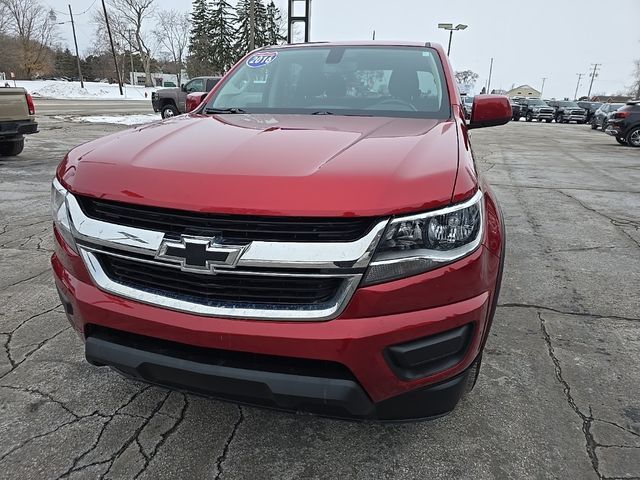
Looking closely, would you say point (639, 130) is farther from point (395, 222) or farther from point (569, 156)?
point (395, 222)

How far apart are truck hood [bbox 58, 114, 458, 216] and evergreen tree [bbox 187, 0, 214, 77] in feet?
202

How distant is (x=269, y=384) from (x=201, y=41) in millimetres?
64922

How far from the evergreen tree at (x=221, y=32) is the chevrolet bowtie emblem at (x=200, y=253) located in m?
60.6

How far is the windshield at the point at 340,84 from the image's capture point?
2.85 meters

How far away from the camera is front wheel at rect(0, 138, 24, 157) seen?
32.1 ft

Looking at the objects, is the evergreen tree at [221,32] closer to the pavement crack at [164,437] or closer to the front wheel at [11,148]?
the front wheel at [11,148]

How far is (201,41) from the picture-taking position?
5981cm

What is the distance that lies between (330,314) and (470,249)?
52 cm

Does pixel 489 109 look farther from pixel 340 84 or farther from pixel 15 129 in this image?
pixel 15 129

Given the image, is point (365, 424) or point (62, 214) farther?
point (365, 424)

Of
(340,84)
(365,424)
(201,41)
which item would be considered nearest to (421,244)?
(365,424)

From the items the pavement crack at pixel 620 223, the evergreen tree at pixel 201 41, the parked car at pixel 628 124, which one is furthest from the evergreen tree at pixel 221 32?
the pavement crack at pixel 620 223

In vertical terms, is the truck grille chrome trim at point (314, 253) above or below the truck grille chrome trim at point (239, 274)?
above

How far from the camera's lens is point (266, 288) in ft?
5.26
